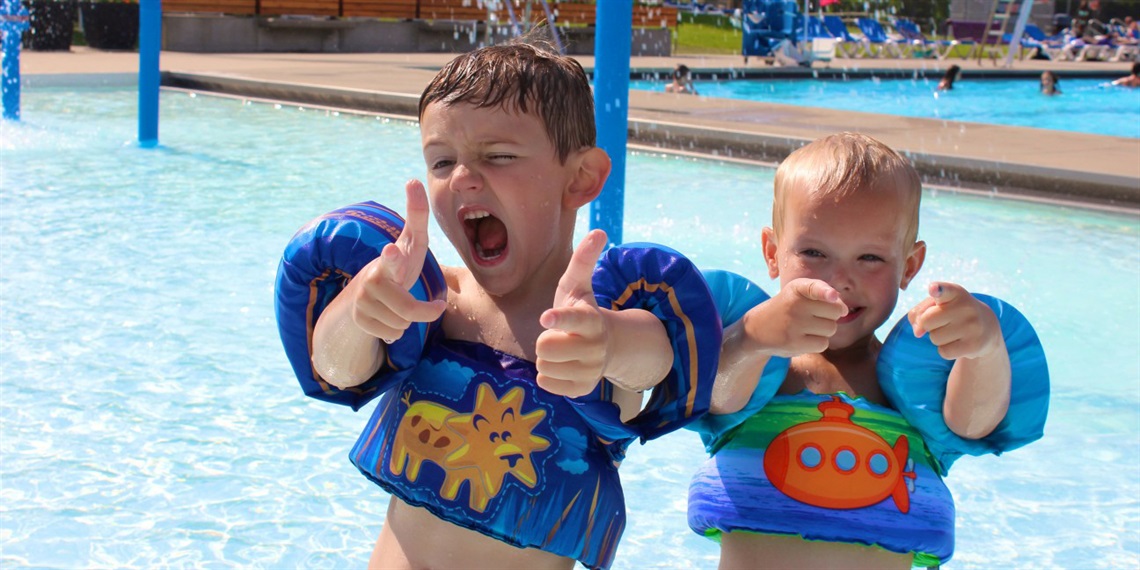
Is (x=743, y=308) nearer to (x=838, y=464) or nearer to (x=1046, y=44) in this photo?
(x=838, y=464)

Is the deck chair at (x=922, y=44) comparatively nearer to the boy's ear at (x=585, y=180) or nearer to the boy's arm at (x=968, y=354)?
the boy's arm at (x=968, y=354)

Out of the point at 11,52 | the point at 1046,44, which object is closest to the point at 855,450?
the point at 11,52

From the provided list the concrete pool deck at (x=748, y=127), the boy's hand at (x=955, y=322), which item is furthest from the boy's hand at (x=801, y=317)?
the concrete pool deck at (x=748, y=127)

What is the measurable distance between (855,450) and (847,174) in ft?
1.53

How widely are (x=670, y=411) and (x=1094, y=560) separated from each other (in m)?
2.06

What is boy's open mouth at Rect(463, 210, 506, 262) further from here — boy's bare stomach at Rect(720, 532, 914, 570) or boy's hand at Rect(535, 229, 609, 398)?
boy's bare stomach at Rect(720, 532, 914, 570)

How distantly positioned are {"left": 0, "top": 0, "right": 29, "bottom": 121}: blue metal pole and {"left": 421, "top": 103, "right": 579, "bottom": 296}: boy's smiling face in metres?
9.78

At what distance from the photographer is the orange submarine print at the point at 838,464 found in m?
2.06

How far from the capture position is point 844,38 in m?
26.7

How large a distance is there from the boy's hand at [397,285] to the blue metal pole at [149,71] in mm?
8747

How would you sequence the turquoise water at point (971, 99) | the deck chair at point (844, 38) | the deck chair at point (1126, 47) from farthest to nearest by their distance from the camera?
the deck chair at point (1126, 47) < the deck chair at point (844, 38) < the turquoise water at point (971, 99)

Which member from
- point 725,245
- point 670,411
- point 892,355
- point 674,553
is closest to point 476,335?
point 670,411

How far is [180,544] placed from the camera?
10.6 ft

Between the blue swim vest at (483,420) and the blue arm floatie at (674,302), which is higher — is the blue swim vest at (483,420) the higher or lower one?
the lower one
